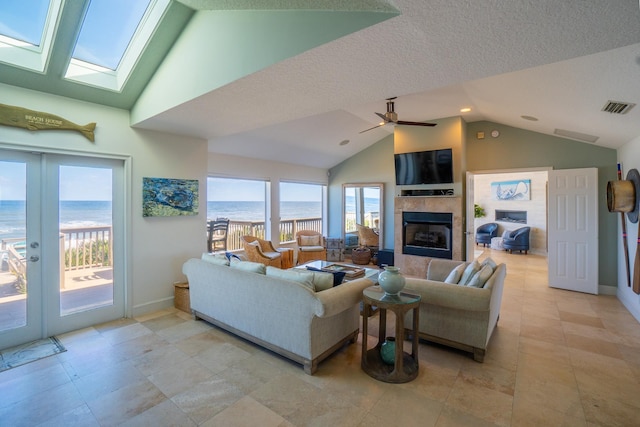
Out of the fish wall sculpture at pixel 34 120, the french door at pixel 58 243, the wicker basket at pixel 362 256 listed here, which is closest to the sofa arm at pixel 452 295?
the french door at pixel 58 243

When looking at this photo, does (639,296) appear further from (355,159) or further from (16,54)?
(16,54)

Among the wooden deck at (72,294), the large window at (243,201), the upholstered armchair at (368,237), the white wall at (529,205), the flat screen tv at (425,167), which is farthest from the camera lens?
the white wall at (529,205)

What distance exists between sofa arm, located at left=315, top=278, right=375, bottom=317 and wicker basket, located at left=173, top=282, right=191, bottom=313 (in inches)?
93.0

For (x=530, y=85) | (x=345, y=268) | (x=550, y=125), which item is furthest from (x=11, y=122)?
(x=550, y=125)

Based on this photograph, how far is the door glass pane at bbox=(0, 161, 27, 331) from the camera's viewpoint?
9.71 feet

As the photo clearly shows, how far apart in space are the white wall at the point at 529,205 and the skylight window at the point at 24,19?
9.61 metres

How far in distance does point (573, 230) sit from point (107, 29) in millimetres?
7134

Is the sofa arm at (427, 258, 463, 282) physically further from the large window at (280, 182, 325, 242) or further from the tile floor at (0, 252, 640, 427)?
the large window at (280, 182, 325, 242)

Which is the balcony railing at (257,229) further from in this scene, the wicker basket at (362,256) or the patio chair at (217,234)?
the wicker basket at (362,256)

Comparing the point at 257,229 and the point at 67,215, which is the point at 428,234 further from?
the point at 67,215

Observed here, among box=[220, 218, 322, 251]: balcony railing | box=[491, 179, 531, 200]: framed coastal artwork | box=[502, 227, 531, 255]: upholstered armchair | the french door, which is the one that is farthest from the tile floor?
box=[491, 179, 531, 200]: framed coastal artwork

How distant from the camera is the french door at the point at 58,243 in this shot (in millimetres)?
3008

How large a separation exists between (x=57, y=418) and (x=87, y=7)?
3368mm

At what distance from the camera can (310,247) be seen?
23.0 ft
